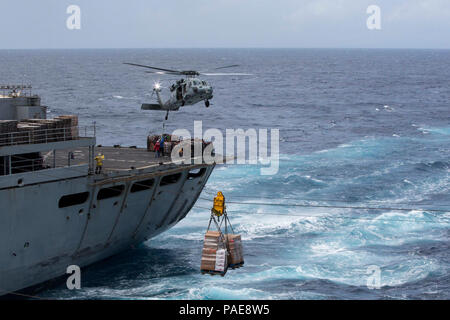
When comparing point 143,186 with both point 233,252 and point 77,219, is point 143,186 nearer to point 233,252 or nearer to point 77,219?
point 77,219

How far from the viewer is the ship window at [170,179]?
4236 centimetres

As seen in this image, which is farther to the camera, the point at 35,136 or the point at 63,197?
the point at 63,197

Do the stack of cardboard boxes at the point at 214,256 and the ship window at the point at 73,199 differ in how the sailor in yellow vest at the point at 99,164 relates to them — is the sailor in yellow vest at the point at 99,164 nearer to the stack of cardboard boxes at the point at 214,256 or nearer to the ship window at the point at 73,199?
the ship window at the point at 73,199

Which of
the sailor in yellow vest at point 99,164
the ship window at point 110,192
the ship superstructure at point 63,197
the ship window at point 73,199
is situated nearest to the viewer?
the ship superstructure at point 63,197

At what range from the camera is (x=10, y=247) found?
34000 millimetres

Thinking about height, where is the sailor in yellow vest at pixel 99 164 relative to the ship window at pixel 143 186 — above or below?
above

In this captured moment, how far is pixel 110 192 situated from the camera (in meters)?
39.7

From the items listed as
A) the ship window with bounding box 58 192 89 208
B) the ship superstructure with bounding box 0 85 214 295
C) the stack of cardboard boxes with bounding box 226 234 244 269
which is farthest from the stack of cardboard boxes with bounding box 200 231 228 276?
the ship window with bounding box 58 192 89 208

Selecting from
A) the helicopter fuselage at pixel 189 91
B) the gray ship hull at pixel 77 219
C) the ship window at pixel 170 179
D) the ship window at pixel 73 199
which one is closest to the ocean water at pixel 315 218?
the gray ship hull at pixel 77 219

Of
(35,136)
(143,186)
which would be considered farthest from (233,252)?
(35,136)

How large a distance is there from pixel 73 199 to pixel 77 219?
1193 mm

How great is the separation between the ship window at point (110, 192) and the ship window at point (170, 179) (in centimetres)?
340
